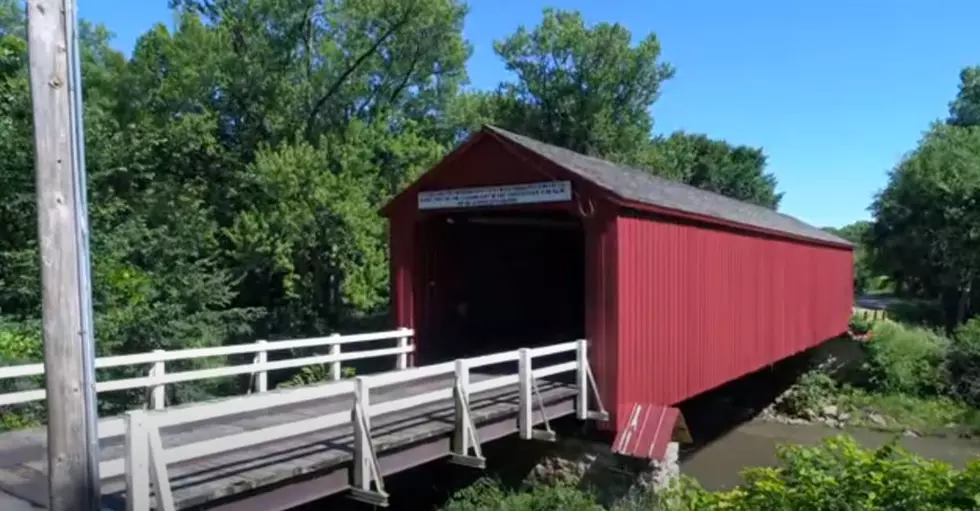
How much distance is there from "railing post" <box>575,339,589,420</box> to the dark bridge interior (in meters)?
2.84

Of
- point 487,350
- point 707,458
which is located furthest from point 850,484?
point 707,458

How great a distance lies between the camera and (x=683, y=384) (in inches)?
384

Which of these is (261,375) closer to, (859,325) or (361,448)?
(361,448)

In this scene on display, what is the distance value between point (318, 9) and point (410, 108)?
4.28m

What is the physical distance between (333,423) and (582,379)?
11.2ft

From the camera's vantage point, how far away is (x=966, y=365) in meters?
18.7

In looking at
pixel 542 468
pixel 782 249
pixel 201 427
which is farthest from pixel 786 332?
pixel 201 427

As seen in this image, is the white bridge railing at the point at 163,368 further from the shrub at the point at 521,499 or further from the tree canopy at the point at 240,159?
the tree canopy at the point at 240,159

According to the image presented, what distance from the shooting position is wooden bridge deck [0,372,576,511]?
4.75m

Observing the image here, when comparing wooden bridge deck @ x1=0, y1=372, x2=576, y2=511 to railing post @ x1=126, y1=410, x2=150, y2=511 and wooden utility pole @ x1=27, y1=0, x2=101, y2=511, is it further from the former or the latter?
wooden utility pole @ x1=27, y1=0, x2=101, y2=511

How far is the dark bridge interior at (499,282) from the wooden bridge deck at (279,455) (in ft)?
9.87

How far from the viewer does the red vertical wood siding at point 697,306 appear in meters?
8.50

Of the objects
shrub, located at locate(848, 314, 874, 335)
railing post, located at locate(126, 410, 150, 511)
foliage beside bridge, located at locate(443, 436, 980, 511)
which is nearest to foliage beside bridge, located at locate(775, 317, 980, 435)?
shrub, located at locate(848, 314, 874, 335)

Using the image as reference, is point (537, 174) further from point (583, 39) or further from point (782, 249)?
point (583, 39)
